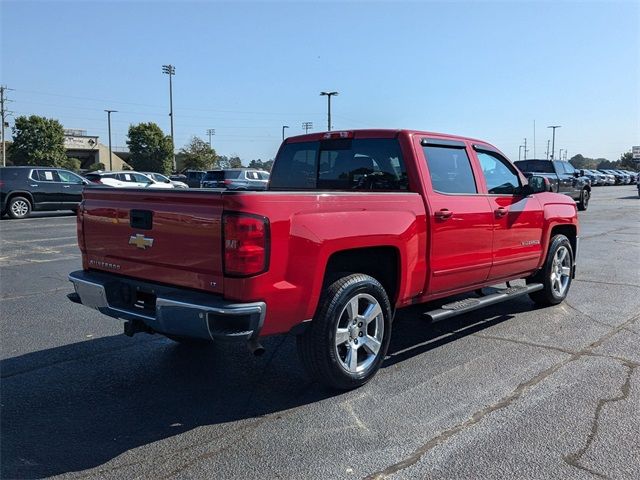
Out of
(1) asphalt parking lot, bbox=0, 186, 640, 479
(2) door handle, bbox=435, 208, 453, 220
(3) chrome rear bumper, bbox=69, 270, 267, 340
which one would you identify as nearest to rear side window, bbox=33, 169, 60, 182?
(1) asphalt parking lot, bbox=0, 186, 640, 479

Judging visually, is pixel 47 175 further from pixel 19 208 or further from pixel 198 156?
pixel 198 156

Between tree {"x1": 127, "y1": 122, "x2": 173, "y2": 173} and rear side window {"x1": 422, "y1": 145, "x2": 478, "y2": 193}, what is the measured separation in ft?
228

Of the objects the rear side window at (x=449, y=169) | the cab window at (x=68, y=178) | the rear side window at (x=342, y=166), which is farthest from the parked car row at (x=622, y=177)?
the rear side window at (x=342, y=166)

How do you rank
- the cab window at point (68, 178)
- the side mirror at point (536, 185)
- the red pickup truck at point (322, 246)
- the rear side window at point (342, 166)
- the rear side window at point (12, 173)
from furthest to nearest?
1. the cab window at point (68, 178)
2. the rear side window at point (12, 173)
3. the side mirror at point (536, 185)
4. the rear side window at point (342, 166)
5. the red pickup truck at point (322, 246)

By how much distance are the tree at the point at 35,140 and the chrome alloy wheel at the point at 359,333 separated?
217ft

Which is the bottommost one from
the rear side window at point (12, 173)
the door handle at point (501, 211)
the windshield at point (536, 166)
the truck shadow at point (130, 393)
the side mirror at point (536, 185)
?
the truck shadow at point (130, 393)

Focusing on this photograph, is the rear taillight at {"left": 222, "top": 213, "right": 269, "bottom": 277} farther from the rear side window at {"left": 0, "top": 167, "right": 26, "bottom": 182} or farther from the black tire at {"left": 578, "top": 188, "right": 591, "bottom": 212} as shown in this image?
the black tire at {"left": 578, "top": 188, "right": 591, "bottom": 212}

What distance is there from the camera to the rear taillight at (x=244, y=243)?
11.2ft

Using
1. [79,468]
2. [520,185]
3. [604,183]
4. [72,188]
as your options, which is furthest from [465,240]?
[604,183]

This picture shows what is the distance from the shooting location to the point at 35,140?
63.4 metres

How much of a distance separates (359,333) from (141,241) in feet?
5.61

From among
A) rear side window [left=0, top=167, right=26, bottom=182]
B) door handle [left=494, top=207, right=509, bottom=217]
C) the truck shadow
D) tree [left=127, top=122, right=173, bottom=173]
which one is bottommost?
the truck shadow

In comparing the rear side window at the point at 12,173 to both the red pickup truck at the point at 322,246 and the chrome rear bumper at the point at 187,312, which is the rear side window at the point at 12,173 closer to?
the red pickup truck at the point at 322,246

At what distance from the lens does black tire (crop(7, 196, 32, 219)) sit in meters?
18.4
